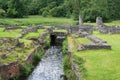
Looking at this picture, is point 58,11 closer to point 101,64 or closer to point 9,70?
point 9,70

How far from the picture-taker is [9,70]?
38.7 metres

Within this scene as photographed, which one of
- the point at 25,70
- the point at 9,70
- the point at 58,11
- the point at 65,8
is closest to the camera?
the point at 9,70

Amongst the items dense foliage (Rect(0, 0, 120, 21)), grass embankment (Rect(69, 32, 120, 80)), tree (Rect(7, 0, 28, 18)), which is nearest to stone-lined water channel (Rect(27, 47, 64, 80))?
grass embankment (Rect(69, 32, 120, 80))

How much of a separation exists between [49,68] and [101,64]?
1738cm

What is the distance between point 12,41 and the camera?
2235 inches

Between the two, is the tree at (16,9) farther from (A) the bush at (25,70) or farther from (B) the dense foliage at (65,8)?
(A) the bush at (25,70)

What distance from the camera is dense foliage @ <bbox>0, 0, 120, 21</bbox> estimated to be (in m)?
124

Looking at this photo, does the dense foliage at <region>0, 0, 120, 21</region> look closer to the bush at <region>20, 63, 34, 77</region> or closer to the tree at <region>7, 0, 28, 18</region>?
the tree at <region>7, 0, 28, 18</region>

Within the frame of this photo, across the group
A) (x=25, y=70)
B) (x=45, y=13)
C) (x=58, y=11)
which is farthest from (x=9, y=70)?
(x=58, y=11)

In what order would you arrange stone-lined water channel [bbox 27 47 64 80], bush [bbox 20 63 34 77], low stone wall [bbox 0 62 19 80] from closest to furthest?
low stone wall [bbox 0 62 19 80]
bush [bbox 20 63 34 77]
stone-lined water channel [bbox 27 47 64 80]

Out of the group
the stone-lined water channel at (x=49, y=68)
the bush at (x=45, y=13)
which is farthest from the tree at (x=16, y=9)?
the stone-lined water channel at (x=49, y=68)

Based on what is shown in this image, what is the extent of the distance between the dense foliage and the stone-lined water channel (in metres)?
58.0

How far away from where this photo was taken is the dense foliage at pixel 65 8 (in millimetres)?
124500

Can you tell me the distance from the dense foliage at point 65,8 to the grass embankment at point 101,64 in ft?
254
